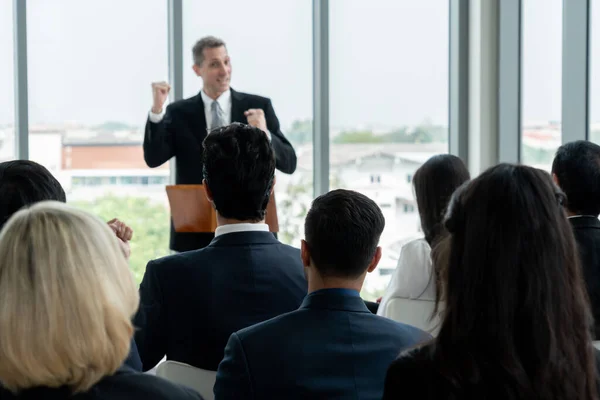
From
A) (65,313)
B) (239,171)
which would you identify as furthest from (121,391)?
(239,171)

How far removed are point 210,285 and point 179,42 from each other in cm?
358

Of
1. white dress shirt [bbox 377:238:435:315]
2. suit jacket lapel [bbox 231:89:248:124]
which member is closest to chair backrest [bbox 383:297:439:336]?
white dress shirt [bbox 377:238:435:315]

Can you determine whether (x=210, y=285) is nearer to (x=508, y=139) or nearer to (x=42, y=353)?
(x=42, y=353)

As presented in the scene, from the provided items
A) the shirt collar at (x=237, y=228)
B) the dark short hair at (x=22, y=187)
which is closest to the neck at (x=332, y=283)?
the shirt collar at (x=237, y=228)

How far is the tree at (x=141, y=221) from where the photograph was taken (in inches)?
223

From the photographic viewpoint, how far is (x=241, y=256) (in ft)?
7.77

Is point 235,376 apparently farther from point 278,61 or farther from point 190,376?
point 278,61

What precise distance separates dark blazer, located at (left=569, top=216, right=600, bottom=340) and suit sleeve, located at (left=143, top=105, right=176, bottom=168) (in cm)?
252

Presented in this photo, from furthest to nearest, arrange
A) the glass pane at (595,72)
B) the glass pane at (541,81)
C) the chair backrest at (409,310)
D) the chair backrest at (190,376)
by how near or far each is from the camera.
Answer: the glass pane at (541,81) < the glass pane at (595,72) < the chair backrest at (409,310) < the chair backrest at (190,376)

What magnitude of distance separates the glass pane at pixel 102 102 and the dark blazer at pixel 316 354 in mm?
3991

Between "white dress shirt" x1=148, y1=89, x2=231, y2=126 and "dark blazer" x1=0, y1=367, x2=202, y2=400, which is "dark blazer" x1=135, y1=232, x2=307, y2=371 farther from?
"white dress shirt" x1=148, y1=89, x2=231, y2=126

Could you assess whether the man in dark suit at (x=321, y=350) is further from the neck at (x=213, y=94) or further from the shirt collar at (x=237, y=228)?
the neck at (x=213, y=94)

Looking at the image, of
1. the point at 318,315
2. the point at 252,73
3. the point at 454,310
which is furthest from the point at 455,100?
the point at 454,310

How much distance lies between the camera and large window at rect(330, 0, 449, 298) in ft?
19.7
